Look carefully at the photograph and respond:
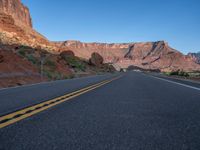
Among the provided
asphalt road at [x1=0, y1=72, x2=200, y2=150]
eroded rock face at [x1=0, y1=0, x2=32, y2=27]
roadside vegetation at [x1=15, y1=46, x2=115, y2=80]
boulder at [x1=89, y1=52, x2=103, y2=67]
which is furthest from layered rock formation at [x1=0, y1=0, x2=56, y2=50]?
asphalt road at [x1=0, y1=72, x2=200, y2=150]

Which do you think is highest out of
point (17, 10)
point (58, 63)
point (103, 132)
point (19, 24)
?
point (17, 10)

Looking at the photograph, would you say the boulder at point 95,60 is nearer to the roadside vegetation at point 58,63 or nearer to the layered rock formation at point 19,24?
the roadside vegetation at point 58,63

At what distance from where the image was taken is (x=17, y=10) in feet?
395

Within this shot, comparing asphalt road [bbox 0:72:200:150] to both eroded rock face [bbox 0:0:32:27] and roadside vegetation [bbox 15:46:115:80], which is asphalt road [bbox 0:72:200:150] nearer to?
roadside vegetation [bbox 15:46:115:80]

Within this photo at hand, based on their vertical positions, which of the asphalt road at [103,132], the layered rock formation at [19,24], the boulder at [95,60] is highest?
the layered rock formation at [19,24]

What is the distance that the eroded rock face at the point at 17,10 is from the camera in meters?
110

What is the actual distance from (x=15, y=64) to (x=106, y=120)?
2527 cm

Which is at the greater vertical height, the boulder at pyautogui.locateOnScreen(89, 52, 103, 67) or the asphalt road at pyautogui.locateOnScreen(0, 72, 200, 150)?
the asphalt road at pyautogui.locateOnScreen(0, 72, 200, 150)

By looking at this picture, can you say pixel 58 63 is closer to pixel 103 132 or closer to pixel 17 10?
pixel 103 132

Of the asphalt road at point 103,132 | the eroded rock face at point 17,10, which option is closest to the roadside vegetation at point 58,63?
the asphalt road at point 103,132

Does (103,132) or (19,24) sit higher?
(19,24)

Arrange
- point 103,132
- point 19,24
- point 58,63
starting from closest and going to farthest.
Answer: point 103,132
point 58,63
point 19,24

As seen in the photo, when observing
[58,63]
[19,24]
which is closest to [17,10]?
[19,24]

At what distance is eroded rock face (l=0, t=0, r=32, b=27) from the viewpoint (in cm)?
11007
